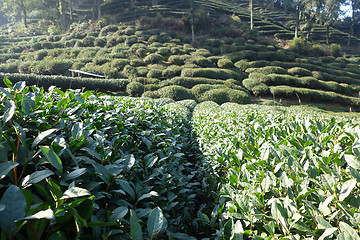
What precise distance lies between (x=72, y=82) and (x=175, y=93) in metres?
8.21

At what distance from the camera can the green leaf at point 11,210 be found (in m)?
0.49

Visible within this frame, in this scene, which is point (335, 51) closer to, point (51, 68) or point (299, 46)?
point (299, 46)

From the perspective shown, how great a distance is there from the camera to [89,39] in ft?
93.3

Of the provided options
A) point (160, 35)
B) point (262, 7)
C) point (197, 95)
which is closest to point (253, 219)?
point (197, 95)

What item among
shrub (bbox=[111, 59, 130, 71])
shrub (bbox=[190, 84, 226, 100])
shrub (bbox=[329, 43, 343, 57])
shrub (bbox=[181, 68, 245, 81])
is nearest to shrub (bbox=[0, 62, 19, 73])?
shrub (bbox=[111, 59, 130, 71])

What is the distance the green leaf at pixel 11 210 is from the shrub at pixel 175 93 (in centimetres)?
1378

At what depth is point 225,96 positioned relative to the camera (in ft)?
46.5

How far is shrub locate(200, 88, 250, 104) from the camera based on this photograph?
13.9 meters

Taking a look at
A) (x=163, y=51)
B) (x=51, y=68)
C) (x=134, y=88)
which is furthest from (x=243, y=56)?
(x=51, y=68)

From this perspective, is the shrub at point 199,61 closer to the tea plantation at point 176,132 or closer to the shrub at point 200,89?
the tea plantation at point 176,132

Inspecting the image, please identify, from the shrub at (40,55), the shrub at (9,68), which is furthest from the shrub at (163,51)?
the shrub at (9,68)

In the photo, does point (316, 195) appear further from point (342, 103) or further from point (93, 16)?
point (93, 16)

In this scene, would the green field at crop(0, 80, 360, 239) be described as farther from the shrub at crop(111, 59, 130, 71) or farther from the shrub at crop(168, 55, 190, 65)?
the shrub at crop(168, 55, 190, 65)

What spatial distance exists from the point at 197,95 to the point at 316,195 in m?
13.9
